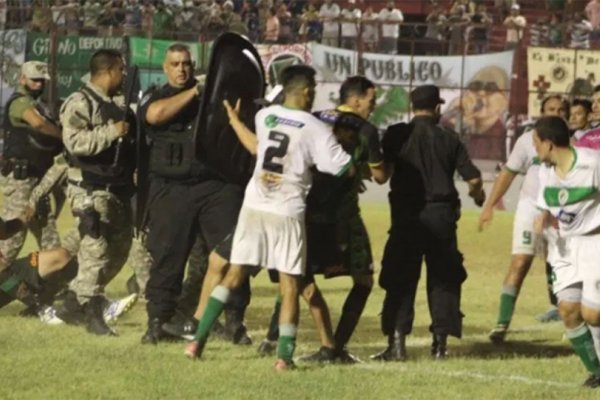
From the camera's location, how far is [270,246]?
11367mm

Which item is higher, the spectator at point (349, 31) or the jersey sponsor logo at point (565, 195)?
the jersey sponsor logo at point (565, 195)

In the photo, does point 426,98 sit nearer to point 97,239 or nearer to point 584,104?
point 584,104

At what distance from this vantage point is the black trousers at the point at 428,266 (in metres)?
12.5

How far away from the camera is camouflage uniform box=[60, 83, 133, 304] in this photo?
13.2 metres

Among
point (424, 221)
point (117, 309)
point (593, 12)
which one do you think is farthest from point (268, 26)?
point (424, 221)

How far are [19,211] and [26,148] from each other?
22.2 inches

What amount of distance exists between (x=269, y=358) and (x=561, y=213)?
227 centimetres

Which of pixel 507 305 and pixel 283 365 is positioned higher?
pixel 283 365

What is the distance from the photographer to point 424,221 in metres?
12.5

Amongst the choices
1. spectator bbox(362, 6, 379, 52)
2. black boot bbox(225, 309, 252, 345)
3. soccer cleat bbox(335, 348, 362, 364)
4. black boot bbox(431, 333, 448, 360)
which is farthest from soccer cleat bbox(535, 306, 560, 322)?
spectator bbox(362, 6, 379, 52)

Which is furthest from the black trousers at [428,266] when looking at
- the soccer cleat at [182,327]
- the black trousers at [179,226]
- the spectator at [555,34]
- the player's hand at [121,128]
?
the spectator at [555,34]

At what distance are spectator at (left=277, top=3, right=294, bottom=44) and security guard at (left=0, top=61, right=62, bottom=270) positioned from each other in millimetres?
15108

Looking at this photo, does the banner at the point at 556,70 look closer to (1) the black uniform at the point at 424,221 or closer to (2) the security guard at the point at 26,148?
(2) the security guard at the point at 26,148

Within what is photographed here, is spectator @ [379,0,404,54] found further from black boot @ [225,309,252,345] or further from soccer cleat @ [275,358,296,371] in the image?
soccer cleat @ [275,358,296,371]
